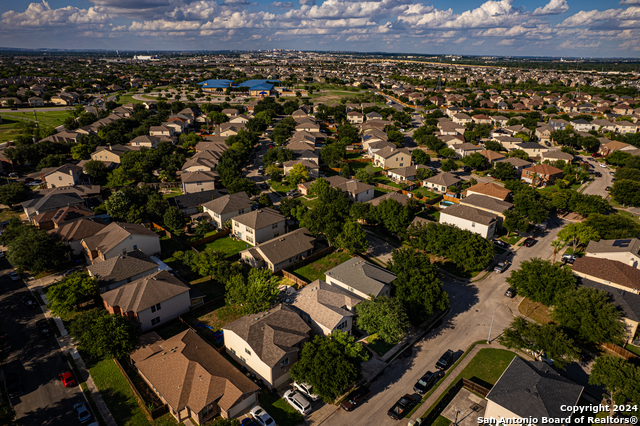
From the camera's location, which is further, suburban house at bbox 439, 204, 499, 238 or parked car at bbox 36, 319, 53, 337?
suburban house at bbox 439, 204, 499, 238

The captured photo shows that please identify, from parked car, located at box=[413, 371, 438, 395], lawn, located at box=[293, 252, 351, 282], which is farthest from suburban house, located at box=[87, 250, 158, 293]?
parked car, located at box=[413, 371, 438, 395]

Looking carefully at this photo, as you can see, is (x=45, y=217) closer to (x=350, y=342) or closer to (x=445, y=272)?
(x=350, y=342)

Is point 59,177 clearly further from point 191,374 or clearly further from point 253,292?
point 191,374

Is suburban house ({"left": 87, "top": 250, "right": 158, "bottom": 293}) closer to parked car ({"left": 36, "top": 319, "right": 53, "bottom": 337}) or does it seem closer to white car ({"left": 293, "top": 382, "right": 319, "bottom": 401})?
parked car ({"left": 36, "top": 319, "right": 53, "bottom": 337})

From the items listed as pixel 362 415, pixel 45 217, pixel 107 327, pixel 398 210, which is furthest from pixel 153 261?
pixel 398 210

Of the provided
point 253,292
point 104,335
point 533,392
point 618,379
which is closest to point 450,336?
point 533,392

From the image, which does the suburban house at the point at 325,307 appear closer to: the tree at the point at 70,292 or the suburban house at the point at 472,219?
the tree at the point at 70,292

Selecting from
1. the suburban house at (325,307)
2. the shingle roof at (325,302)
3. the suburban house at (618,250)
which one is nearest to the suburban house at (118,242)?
the suburban house at (325,307)
